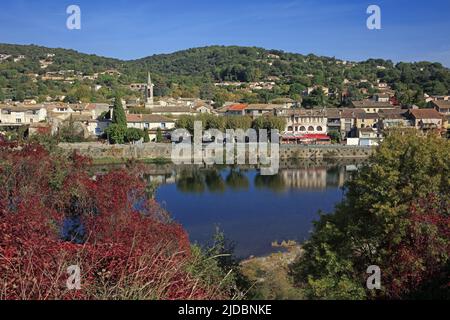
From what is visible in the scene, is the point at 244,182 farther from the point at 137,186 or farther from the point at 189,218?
the point at 137,186

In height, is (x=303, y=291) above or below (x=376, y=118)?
below

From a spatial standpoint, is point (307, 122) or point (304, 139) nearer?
point (304, 139)

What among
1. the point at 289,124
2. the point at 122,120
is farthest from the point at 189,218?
the point at 289,124

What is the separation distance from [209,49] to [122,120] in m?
91.0

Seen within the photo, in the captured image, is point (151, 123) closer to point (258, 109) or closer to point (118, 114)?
point (118, 114)

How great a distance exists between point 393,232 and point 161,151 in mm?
22334

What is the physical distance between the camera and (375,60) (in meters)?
92.8

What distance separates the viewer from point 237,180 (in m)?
21.6

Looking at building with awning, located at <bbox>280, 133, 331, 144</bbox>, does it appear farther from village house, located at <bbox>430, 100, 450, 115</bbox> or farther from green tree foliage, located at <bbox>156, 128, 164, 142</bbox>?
village house, located at <bbox>430, 100, 450, 115</bbox>

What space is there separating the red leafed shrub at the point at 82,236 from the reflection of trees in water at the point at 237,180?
9202 mm

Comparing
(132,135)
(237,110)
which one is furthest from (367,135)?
(132,135)

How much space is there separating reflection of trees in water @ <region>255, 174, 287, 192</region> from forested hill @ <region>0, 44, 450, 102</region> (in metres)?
25.7
